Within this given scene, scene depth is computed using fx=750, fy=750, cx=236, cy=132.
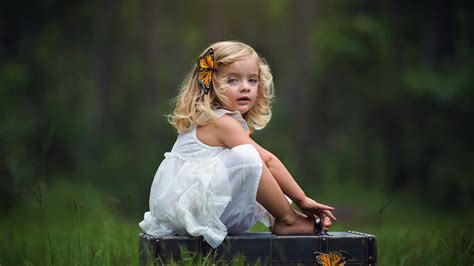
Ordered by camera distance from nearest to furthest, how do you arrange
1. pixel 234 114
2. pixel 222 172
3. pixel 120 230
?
pixel 222 172, pixel 234 114, pixel 120 230

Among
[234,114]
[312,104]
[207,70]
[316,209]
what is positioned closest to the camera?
[316,209]

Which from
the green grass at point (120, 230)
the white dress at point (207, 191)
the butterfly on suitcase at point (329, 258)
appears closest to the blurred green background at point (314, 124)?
the green grass at point (120, 230)

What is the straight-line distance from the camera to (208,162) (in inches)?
142

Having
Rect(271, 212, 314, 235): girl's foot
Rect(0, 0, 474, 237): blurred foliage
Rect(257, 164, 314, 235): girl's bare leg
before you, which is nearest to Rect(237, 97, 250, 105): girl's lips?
Rect(257, 164, 314, 235): girl's bare leg

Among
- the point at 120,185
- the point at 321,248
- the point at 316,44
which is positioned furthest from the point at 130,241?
the point at 316,44

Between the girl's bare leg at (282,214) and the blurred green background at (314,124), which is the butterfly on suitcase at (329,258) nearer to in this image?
the girl's bare leg at (282,214)

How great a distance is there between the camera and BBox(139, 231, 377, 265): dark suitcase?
10.8ft

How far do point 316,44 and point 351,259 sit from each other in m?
13.8

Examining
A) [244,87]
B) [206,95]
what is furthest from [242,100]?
[206,95]

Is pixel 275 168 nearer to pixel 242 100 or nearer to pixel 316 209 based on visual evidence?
pixel 316 209

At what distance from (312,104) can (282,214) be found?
13856mm

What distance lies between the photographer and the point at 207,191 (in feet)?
11.4

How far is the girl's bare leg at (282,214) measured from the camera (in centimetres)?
351

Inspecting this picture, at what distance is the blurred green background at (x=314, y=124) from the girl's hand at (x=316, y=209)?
1.82 ft
